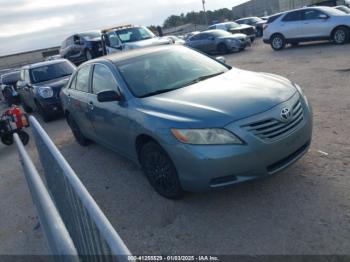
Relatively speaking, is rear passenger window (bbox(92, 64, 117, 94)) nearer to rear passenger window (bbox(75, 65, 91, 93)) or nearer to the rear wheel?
rear passenger window (bbox(75, 65, 91, 93))

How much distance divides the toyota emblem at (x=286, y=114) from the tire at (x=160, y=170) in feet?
4.03

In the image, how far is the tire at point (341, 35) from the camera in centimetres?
1476

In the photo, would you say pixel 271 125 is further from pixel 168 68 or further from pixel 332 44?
pixel 332 44

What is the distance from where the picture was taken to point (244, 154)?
356 centimetres

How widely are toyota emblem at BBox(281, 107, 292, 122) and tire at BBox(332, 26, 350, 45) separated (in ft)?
41.6

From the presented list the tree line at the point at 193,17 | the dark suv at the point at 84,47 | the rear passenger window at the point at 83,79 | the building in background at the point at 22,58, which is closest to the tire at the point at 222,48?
the dark suv at the point at 84,47

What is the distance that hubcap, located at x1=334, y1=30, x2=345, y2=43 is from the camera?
14884 millimetres

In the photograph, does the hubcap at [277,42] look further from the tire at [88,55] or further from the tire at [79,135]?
the tire at [79,135]

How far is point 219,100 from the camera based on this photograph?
3.97m

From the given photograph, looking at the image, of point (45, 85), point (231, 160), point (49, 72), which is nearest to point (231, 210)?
point (231, 160)

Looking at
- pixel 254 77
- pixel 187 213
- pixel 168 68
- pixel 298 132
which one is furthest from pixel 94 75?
pixel 298 132

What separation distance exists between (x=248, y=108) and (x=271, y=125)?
28cm

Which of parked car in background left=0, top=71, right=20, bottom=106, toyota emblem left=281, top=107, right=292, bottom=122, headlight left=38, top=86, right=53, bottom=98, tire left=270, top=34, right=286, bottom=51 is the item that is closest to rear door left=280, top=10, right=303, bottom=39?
tire left=270, top=34, right=286, bottom=51

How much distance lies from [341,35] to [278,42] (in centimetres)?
281
